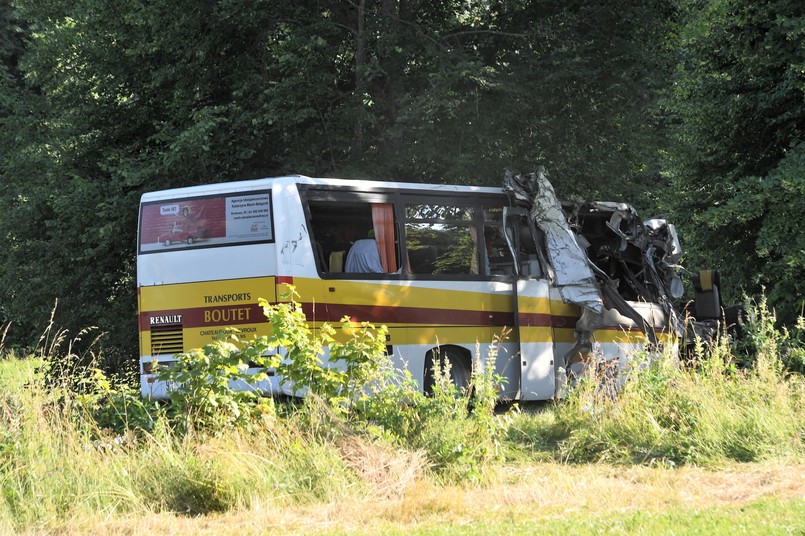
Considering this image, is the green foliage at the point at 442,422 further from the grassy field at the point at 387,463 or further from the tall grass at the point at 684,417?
the tall grass at the point at 684,417

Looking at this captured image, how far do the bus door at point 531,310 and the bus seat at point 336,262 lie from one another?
265cm

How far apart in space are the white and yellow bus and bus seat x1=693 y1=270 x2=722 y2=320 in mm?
1078

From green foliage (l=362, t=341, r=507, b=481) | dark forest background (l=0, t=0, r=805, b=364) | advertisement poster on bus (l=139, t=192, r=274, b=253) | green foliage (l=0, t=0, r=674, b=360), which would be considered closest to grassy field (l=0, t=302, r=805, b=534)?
green foliage (l=362, t=341, r=507, b=481)

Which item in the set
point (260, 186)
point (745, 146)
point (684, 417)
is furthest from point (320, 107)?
point (684, 417)

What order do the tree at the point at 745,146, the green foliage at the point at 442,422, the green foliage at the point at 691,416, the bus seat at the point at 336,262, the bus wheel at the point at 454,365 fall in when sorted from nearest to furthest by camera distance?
the green foliage at the point at 442,422 < the green foliage at the point at 691,416 < the bus seat at the point at 336,262 < the tree at the point at 745,146 < the bus wheel at the point at 454,365

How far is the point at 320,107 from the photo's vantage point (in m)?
19.0

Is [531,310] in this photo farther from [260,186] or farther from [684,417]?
[684,417]

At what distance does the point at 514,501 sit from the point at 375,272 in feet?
19.0

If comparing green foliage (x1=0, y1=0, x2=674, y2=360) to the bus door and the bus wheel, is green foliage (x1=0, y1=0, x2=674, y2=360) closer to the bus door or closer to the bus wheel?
the bus door

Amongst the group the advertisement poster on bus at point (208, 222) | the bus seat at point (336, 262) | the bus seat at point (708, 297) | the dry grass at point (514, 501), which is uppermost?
the advertisement poster on bus at point (208, 222)

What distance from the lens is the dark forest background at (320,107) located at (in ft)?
59.7

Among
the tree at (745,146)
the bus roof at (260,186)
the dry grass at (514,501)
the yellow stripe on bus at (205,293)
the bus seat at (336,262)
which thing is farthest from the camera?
the tree at (745,146)

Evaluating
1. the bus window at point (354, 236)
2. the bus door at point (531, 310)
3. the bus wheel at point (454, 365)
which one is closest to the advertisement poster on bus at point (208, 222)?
the bus window at point (354, 236)

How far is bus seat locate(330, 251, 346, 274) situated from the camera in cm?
1236
